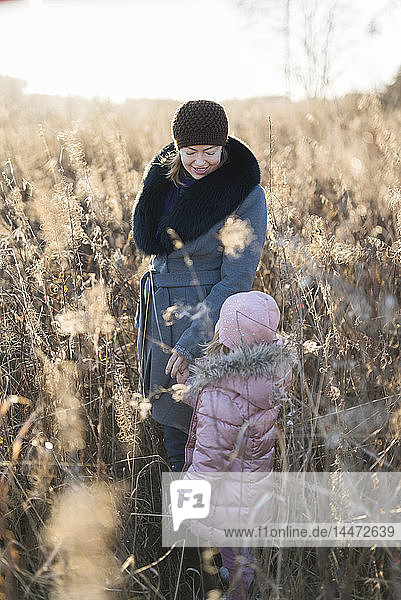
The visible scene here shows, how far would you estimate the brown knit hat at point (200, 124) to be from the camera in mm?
1848

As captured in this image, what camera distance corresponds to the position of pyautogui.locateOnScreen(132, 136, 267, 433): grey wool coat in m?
1.90

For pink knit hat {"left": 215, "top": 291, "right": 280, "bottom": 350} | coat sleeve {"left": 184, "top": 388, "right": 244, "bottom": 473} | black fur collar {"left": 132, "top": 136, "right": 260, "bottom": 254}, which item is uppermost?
black fur collar {"left": 132, "top": 136, "right": 260, "bottom": 254}

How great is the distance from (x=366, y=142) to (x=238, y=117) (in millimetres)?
4356

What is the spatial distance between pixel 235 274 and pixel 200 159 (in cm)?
39

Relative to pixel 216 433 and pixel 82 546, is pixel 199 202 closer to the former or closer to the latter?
pixel 216 433

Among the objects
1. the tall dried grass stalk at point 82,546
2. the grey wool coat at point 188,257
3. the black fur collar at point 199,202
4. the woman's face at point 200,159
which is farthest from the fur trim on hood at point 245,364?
the woman's face at point 200,159

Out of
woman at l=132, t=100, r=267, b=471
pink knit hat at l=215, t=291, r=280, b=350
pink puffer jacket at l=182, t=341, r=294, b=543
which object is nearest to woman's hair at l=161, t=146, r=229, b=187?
woman at l=132, t=100, r=267, b=471

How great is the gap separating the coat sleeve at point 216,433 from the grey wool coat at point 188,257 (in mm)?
265

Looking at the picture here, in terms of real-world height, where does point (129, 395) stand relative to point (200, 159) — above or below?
below

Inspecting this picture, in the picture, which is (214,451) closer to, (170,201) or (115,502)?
(115,502)

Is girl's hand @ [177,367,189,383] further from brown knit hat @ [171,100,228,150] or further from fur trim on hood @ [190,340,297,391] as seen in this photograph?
brown knit hat @ [171,100,228,150]

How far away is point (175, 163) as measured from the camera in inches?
79.2

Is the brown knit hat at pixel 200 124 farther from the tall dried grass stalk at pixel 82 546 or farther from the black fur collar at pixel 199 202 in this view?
the tall dried grass stalk at pixel 82 546

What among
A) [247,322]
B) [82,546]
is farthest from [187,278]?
[82,546]
